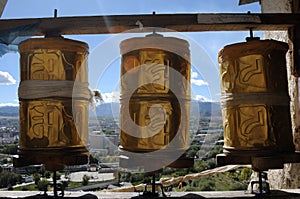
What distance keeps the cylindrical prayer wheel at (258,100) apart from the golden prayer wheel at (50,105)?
1.01m

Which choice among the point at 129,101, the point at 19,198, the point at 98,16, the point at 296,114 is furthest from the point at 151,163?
the point at 296,114

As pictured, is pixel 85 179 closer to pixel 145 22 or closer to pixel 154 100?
pixel 154 100

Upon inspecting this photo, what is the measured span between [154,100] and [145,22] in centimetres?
58

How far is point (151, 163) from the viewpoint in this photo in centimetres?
183

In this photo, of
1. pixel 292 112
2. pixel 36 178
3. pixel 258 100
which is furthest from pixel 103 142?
pixel 292 112

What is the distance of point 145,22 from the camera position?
6.75ft

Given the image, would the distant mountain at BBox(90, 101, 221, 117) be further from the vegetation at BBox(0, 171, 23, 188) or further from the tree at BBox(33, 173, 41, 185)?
the vegetation at BBox(0, 171, 23, 188)

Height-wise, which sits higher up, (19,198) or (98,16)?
(98,16)

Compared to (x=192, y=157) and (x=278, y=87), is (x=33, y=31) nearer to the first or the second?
(x=192, y=157)

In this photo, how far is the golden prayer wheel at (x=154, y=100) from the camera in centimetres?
185

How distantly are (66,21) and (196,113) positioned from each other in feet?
3.64

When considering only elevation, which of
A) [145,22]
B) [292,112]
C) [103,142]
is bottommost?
[103,142]

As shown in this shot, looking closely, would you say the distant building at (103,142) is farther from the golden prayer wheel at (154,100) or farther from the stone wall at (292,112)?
the stone wall at (292,112)

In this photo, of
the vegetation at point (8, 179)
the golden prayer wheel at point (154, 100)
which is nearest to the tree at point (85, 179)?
the vegetation at point (8, 179)
